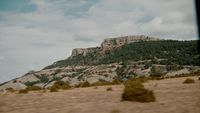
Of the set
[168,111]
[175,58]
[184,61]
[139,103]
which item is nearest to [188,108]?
[168,111]

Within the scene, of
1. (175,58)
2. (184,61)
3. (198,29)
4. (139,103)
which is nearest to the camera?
(198,29)

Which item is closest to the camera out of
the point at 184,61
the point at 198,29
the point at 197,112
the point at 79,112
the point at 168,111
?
the point at 198,29

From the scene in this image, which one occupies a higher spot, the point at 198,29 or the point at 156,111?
the point at 198,29

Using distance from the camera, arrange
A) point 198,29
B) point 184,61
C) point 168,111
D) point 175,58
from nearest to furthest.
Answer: point 198,29 < point 168,111 < point 184,61 < point 175,58

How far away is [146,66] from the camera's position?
611 feet

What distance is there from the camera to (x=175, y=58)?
632 feet

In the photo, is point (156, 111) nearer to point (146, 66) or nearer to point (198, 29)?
point (198, 29)

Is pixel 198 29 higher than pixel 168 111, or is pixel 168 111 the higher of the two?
pixel 198 29

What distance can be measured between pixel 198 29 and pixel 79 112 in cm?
1503

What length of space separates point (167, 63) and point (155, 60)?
41.5 ft

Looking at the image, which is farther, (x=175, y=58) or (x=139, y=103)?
(x=175, y=58)

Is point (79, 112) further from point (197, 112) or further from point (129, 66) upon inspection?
point (129, 66)

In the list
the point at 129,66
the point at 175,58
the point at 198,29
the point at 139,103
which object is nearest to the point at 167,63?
the point at 175,58

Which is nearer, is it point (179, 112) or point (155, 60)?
point (179, 112)
